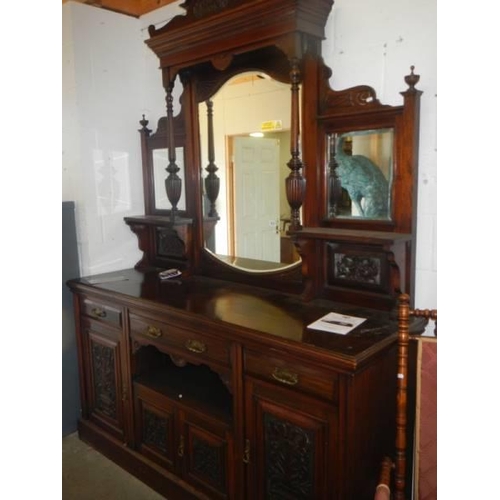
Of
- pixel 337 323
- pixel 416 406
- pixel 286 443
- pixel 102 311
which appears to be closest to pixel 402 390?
pixel 416 406

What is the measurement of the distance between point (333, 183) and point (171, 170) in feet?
3.03

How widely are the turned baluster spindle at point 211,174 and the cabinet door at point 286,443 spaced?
1.03 metres

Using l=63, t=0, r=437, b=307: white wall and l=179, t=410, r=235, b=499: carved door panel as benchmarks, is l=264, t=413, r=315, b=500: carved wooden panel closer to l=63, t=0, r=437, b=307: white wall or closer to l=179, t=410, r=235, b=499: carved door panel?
l=179, t=410, r=235, b=499: carved door panel

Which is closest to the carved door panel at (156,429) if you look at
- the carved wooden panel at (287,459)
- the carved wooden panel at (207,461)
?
the carved wooden panel at (207,461)

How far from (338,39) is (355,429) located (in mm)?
1464

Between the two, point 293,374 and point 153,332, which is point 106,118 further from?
point 293,374

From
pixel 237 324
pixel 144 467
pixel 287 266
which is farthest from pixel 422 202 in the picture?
pixel 144 467

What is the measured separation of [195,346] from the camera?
1.89 m

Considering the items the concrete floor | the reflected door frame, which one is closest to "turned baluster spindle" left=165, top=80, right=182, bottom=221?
the reflected door frame

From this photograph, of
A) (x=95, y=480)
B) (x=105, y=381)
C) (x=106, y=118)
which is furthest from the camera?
(x=106, y=118)

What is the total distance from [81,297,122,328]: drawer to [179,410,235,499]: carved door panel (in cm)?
57

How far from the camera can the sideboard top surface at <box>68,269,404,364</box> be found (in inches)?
59.6

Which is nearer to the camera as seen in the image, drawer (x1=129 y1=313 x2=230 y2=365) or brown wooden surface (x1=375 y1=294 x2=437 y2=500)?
brown wooden surface (x1=375 y1=294 x2=437 y2=500)
